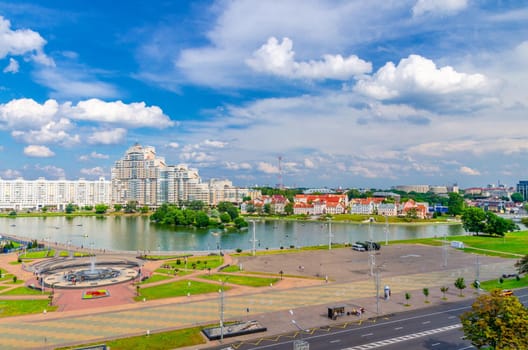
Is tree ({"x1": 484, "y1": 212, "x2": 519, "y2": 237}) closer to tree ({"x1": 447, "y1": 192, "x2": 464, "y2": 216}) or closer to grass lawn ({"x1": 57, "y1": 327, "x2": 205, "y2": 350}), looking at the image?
tree ({"x1": 447, "y1": 192, "x2": 464, "y2": 216})

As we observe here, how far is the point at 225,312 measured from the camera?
110 ft

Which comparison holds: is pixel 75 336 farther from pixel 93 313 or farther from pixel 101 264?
pixel 101 264

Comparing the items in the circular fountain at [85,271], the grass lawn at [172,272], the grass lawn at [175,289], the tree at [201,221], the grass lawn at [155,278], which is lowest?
the grass lawn at [175,289]

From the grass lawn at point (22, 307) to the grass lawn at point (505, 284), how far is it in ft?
141

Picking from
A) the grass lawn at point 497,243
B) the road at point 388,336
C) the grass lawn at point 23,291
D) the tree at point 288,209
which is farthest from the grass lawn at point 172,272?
the tree at point 288,209

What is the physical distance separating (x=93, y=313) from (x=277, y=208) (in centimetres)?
14885

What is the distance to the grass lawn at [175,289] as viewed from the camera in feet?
126

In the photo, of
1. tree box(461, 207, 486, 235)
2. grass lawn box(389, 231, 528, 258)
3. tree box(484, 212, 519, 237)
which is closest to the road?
grass lawn box(389, 231, 528, 258)

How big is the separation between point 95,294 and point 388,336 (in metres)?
26.9

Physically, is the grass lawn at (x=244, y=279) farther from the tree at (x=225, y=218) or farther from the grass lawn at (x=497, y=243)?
the tree at (x=225, y=218)

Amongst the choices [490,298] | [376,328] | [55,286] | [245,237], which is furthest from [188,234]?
[490,298]

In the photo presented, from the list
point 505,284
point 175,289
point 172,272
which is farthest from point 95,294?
point 505,284

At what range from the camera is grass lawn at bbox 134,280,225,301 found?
38.4 meters

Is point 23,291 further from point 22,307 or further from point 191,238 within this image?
point 191,238
